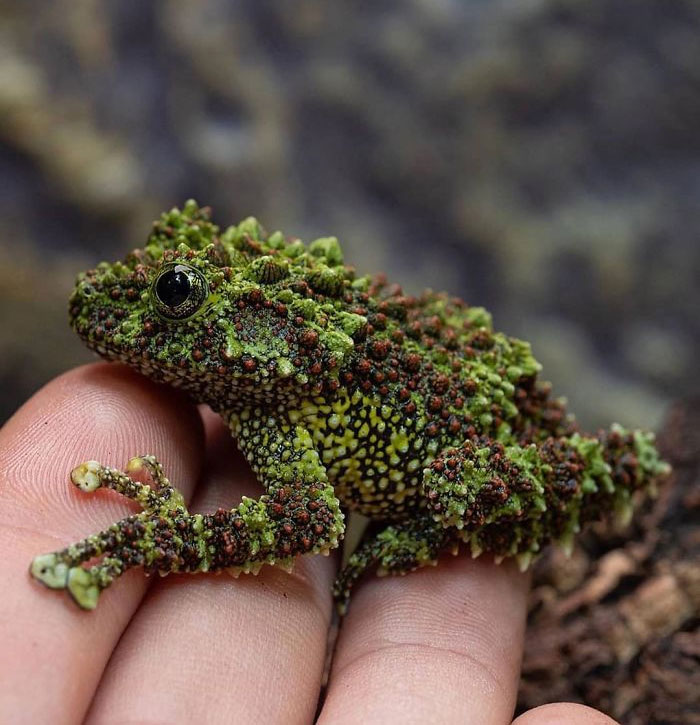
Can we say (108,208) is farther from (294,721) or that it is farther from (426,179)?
(294,721)

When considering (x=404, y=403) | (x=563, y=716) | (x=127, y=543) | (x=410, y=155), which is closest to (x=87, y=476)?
(x=127, y=543)

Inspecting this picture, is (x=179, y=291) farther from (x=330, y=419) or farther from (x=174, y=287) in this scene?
(x=330, y=419)

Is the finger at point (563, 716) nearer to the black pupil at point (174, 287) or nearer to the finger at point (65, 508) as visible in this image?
the finger at point (65, 508)

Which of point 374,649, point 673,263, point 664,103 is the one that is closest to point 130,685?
point 374,649

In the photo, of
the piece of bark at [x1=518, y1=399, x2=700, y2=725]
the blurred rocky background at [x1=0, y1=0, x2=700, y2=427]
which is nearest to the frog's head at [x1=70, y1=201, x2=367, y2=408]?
the piece of bark at [x1=518, y1=399, x2=700, y2=725]

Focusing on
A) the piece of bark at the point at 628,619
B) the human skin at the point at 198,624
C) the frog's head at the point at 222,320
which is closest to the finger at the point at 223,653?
the human skin at the point at 198,624

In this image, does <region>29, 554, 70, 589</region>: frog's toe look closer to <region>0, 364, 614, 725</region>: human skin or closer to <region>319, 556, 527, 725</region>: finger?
<region>0, 364, 614, 725</region>: human skin
